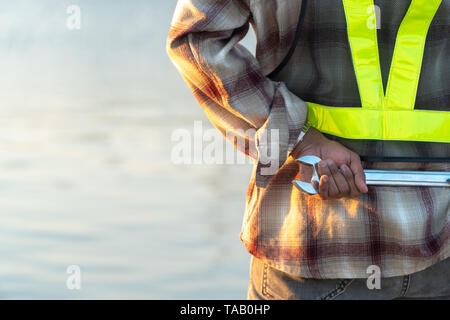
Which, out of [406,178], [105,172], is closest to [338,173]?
[406,178]

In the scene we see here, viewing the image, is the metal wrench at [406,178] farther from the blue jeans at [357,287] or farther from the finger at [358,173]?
the blue jeans at [357,287]

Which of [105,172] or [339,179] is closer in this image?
[339,179]

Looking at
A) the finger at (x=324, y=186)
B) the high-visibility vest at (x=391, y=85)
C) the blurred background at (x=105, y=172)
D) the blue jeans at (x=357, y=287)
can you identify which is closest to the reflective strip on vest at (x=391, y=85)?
the high-visibility vest at (x=391, y=85)

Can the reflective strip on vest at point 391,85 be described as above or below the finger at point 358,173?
above

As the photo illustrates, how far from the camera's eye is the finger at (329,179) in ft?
3.90

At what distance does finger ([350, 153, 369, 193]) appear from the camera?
47.1 inches

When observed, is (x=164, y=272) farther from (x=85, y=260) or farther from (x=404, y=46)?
(x=404, y=46)

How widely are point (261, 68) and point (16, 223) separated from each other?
279cm

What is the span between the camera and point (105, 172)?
462 centimetres

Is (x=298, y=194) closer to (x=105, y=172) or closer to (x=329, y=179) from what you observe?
(x=329, y=179)

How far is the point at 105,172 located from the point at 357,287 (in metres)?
3.50

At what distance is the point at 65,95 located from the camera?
268 inches

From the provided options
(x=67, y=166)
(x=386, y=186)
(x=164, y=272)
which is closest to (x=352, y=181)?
(x=386, y=186)

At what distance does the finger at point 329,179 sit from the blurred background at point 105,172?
1.81m
